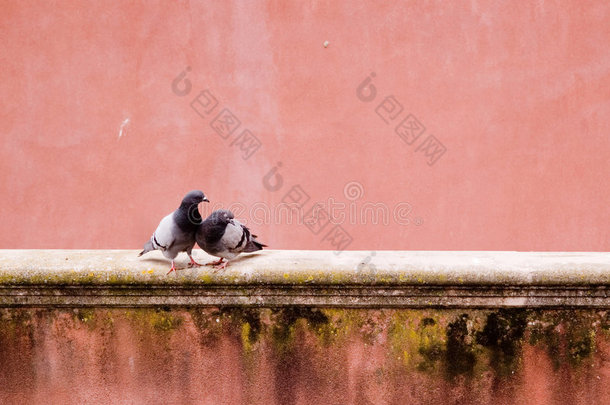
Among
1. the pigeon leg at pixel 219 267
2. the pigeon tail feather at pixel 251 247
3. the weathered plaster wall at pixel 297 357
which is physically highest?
the pigeon tail feather at pixel 251 247

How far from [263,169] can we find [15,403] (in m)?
2.35

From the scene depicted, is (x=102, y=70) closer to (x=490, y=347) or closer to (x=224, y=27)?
(x=224, y=27)

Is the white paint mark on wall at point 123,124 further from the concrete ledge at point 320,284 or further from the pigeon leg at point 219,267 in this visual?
the pigeon leg at point 219,267

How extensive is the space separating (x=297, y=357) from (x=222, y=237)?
53 centimetres

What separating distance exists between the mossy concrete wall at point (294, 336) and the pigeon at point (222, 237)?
90mm

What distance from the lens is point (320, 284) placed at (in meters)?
1.58

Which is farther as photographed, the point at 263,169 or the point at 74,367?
the point at 263,169

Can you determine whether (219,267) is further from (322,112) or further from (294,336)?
(322,112)

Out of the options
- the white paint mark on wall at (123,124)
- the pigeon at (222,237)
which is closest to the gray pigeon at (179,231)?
the pigeon at (222,237)

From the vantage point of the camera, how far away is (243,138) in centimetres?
362

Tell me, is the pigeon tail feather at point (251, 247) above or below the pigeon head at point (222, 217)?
below

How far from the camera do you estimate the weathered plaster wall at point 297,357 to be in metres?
1.61

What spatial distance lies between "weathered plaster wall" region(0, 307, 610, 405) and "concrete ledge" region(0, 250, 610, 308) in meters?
0.05

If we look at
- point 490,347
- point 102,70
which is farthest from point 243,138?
point 490,347
